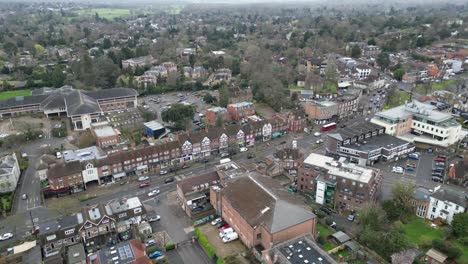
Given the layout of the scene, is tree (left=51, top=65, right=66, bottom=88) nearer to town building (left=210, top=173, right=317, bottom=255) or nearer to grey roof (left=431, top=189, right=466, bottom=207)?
town building (left=210, top=173, right=317, bottom=255)

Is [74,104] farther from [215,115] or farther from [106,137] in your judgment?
[215,115]

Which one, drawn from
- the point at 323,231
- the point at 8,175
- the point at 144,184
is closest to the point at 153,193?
the point at 144,184

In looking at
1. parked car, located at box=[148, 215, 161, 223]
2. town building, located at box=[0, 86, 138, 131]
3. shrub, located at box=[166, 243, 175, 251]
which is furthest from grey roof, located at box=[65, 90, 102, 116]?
shrub, located at box=[166, 243, 175, 251]

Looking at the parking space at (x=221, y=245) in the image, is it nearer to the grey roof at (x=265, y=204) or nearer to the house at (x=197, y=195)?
the house at (x=197, y=195)

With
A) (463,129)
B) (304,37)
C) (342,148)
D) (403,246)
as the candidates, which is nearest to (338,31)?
(304,37)

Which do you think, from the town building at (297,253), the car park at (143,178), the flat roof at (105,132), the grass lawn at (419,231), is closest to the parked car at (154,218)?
the car park at (143,178)

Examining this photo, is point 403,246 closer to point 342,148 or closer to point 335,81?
point 342,148
